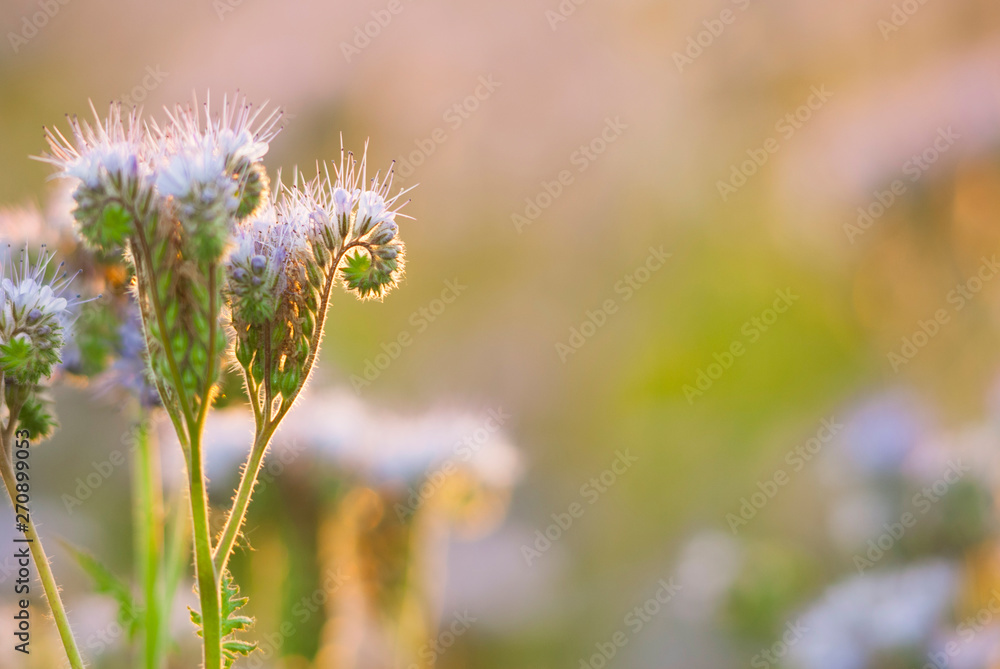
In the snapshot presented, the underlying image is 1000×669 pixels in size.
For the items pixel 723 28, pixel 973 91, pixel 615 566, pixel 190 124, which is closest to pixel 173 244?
pixel 190 124

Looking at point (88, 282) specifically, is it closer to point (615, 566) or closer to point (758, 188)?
point (615, 566)

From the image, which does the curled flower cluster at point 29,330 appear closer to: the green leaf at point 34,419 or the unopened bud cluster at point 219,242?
the green leaf at point 34,419

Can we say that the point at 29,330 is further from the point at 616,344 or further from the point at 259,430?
the point at 616,344

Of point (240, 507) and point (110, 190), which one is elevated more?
point (110, 190)

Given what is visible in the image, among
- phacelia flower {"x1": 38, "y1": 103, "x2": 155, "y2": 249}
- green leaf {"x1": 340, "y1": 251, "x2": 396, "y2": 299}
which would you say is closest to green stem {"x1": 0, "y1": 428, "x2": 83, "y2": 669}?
phacelia flower {"x1": 38, "y1": 103, "x2": 155, "y2": 249}

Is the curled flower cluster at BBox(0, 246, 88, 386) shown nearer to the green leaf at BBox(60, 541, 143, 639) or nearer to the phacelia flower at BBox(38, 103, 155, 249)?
the phacelia flower at BBox(38, 103, 155, 249)

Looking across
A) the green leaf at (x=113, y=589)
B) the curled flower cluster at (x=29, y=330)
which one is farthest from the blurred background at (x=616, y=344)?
the curled flower cluster at (x=29, y=330)

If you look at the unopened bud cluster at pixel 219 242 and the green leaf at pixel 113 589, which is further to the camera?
the green leaf at pixel 113 589

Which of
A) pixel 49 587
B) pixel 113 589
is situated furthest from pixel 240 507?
pixel 113 589

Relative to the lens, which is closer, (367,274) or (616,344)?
(367,274)
